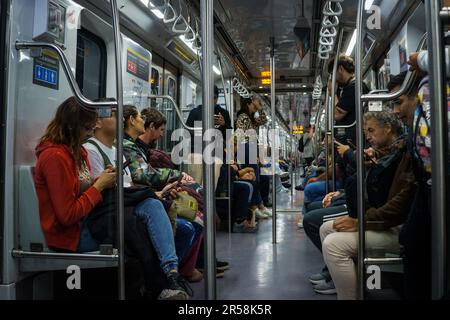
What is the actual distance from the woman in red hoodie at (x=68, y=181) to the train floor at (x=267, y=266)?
0.88 m

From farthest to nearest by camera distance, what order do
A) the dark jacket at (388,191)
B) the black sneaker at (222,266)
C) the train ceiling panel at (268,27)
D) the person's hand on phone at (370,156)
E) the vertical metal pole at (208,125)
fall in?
the train ceiling panel at (268,27) < the black sneaker at (222,266) < the person's hand on phone at (370,156) < the dark jacket at (388,191) < the vertical metal pole at (208,125)

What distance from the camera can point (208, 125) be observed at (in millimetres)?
1349

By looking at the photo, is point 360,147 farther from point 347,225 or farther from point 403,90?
point 347,225

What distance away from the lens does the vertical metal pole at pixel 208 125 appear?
51.4 inches

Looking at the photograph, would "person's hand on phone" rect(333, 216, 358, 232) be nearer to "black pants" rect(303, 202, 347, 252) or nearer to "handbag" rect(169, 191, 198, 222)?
"black pants" rect(303, 202, 347, 252)

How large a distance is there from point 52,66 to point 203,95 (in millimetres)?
1239

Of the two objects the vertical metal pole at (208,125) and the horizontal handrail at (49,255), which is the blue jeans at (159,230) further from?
the vertical metal pole at (208,125)

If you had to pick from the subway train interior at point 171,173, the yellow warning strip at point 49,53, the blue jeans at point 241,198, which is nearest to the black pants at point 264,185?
the blue jeans at point 241,198

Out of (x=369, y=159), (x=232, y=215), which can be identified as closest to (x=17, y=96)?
(x=369, y=159)

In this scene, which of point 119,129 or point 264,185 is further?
point 264,185

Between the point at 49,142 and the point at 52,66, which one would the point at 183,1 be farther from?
the point at 49,142

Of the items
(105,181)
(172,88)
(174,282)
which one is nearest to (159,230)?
(174,282)

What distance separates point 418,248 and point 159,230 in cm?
127

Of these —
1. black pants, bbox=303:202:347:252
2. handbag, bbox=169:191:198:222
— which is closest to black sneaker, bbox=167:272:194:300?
handbag, bbox=169:191:198:222
